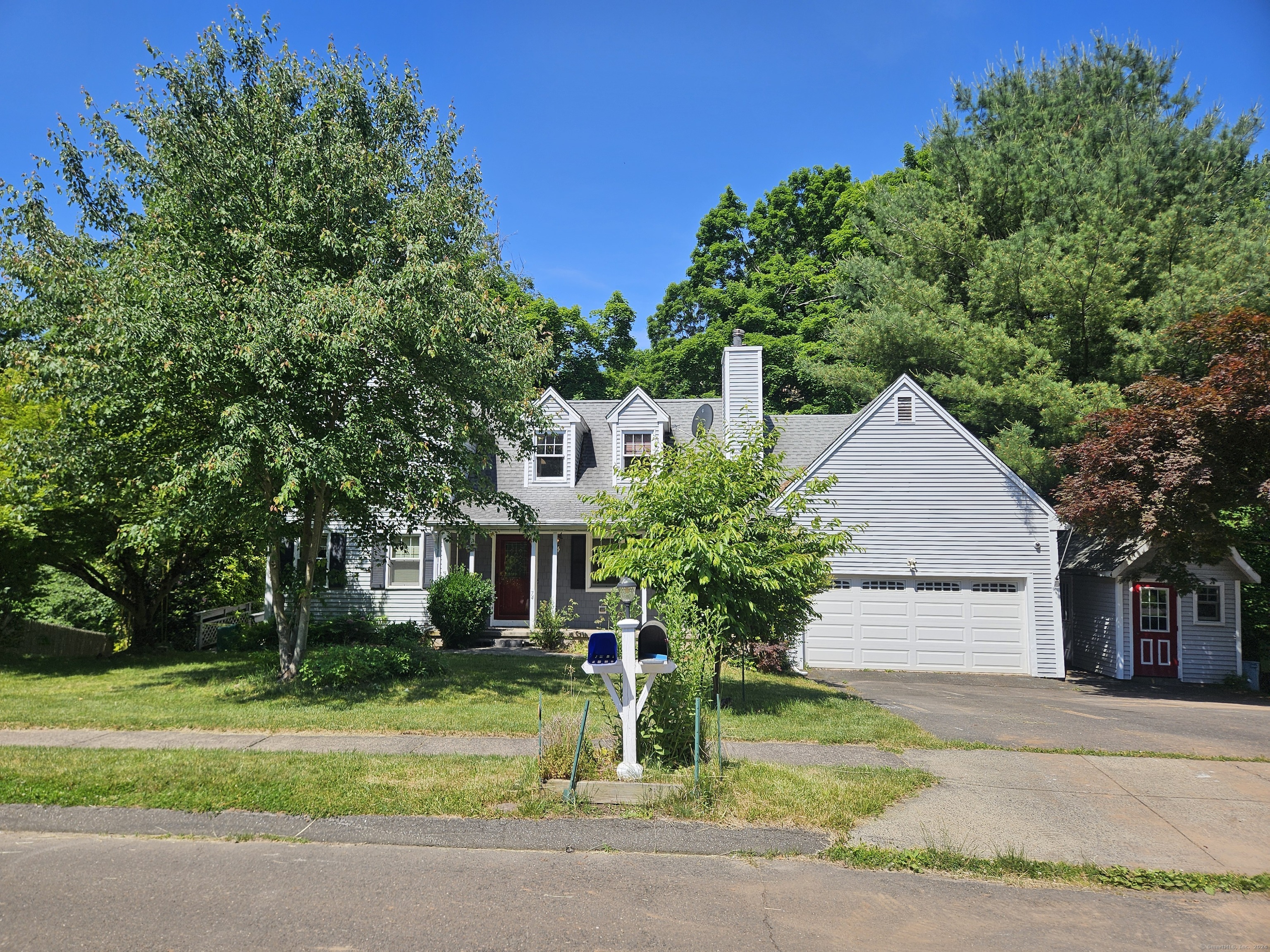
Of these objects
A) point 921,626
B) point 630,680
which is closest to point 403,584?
point 921,626

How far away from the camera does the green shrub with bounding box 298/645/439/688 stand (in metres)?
11.9

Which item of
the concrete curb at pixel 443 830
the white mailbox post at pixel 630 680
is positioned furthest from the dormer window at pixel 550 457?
the concrete curb at pixel 443 830

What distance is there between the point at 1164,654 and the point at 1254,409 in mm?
6542

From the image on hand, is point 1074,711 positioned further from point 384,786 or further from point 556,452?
point 556,452

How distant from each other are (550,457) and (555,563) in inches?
127

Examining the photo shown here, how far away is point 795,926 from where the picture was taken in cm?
470

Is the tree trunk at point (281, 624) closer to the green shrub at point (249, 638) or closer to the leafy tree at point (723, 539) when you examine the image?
the green shrub at point (249, 638)

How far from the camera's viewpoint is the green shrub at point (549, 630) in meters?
17.8

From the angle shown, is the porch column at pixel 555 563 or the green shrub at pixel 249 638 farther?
the porch column at pixel 555 563

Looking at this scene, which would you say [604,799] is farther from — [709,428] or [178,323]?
[709,428]

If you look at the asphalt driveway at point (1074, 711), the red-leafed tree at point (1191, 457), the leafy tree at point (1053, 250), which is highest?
the leafy tree at point (1053, 250)

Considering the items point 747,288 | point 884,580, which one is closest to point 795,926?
point 884,580

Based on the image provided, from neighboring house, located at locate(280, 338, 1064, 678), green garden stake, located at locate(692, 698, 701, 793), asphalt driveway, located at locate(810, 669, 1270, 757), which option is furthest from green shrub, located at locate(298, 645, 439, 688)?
asphalt driveway, located at locate(810, 669, 1270, 757)

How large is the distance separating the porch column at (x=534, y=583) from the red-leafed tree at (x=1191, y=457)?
39.4 ft
